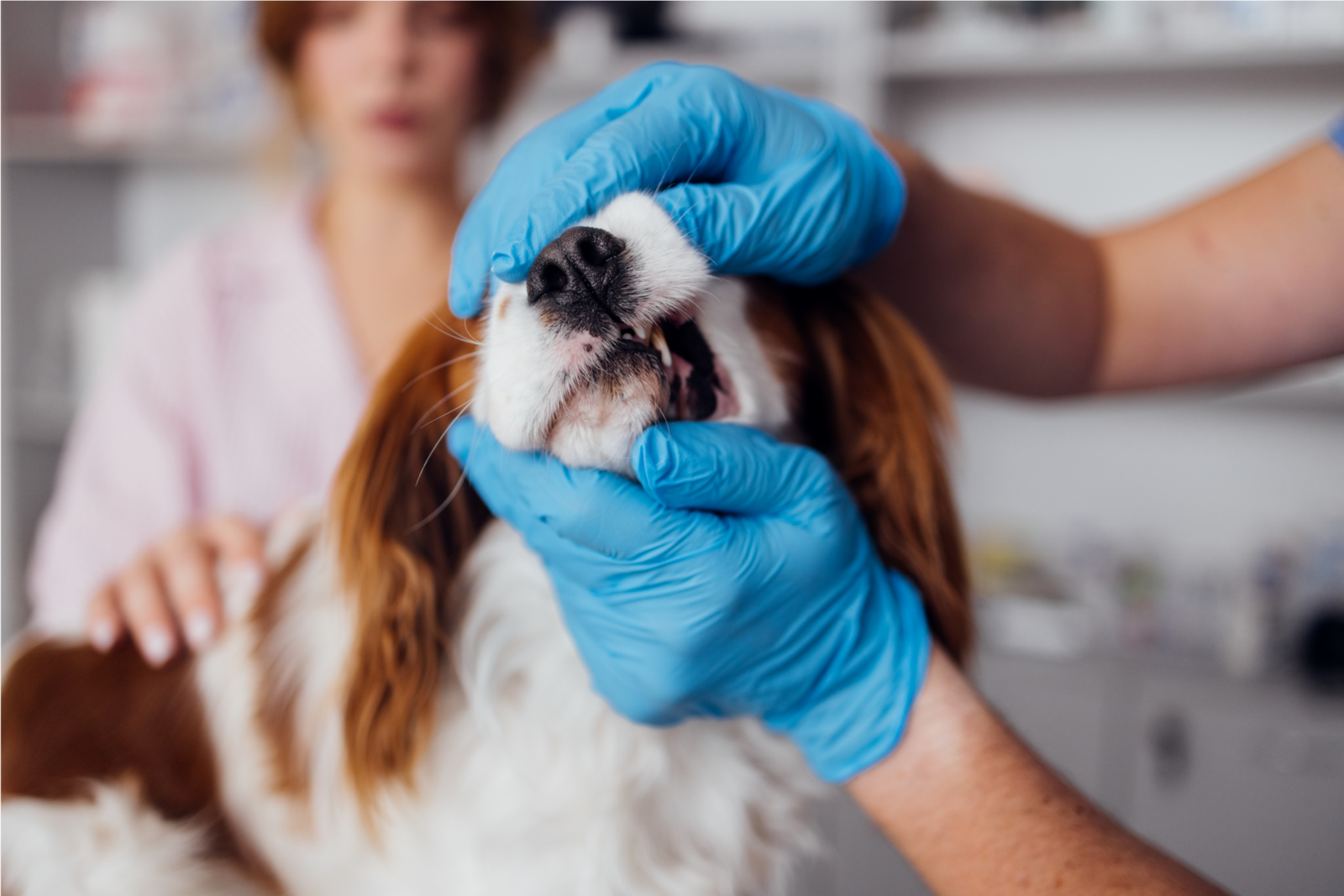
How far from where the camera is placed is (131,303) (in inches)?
119

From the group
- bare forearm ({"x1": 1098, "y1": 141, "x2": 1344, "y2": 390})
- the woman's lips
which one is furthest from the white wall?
the woman's lips

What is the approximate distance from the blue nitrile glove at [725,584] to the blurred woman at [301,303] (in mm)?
913

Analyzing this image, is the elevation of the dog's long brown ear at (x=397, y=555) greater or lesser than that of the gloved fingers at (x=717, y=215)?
lesser

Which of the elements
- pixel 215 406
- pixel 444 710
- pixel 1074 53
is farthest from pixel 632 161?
pixel 1074 53

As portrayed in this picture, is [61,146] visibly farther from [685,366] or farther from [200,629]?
[685,366]

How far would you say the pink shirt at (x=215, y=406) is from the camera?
5.74 ft

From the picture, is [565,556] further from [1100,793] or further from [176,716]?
[1100,793]

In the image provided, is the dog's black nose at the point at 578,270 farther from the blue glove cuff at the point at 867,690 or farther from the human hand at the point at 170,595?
the human hand at the point at 170,595

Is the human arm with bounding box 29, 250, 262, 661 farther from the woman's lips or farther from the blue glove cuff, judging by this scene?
the blue glove cuff

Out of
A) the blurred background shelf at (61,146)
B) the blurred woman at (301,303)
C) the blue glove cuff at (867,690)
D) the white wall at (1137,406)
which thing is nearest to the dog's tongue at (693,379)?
the blue glove cuff at (867,690)

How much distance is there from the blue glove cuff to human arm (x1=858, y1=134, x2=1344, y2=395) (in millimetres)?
387

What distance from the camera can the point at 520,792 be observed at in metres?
0.93

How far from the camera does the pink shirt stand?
1750mm

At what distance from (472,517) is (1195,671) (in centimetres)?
191
